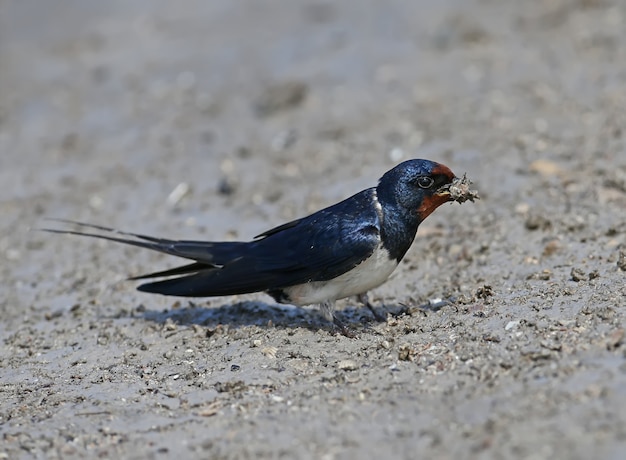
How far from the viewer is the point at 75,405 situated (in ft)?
13.8

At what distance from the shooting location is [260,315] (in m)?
5.29

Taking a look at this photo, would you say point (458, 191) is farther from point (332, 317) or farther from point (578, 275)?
point (332, 317)

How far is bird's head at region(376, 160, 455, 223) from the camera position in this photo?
4.72 meters

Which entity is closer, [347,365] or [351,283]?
[347,365]

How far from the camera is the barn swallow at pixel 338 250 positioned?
4.71 m

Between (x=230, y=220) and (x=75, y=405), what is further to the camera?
(x=230, y=220)

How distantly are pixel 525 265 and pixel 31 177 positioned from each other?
4611mm

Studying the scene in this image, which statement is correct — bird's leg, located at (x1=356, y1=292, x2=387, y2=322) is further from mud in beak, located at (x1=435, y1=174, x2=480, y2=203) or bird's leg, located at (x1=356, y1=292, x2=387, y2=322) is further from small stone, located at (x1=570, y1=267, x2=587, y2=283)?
small stone, located at (x1=570, y1=267, x2=587, y2=283)

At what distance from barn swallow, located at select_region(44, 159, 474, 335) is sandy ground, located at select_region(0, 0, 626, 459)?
0.74 ft

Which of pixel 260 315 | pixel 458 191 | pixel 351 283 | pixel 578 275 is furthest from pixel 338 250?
pixel 578 275

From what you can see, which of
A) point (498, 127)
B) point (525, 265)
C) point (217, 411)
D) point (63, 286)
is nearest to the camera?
point (217, 411)

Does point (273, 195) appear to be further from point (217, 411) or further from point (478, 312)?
point (217, 411)

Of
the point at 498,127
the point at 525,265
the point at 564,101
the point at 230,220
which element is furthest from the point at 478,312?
the point at 564,101

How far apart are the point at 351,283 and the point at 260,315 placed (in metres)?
0.73
